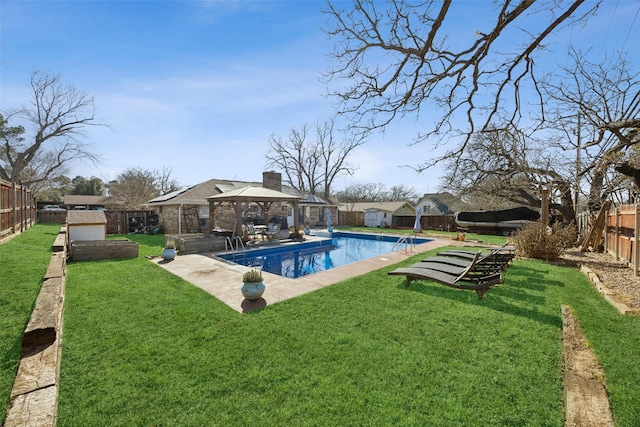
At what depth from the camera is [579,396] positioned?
281 centimetres

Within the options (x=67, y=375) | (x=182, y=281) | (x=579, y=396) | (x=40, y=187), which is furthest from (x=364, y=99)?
(x=40, y=187)

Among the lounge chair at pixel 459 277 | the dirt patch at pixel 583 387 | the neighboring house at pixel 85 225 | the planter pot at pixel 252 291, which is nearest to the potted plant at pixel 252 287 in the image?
the planter pot at pixel 252 291

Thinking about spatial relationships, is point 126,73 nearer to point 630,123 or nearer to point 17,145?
point 630,123

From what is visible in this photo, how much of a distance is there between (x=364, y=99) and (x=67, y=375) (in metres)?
5.29

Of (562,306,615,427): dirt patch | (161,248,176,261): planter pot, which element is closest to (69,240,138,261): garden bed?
(161,248,176,261): planter pot

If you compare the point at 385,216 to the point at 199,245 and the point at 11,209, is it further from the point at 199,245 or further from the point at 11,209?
the point at 11,209

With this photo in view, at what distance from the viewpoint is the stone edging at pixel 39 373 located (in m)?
2.44

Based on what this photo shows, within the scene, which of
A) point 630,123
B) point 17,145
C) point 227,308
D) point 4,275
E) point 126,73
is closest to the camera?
point 630,123

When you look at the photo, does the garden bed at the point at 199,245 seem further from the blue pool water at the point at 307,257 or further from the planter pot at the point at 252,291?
the planter pot at the point at 252,291

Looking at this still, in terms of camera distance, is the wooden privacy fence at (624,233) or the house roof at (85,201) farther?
the house roof at (85,201)

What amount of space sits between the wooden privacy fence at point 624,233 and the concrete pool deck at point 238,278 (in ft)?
19.5

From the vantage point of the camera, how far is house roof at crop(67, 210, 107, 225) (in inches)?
412

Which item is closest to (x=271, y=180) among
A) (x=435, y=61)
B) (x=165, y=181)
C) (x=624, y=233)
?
(x=435, y=61)

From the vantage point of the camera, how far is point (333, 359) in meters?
3.53
